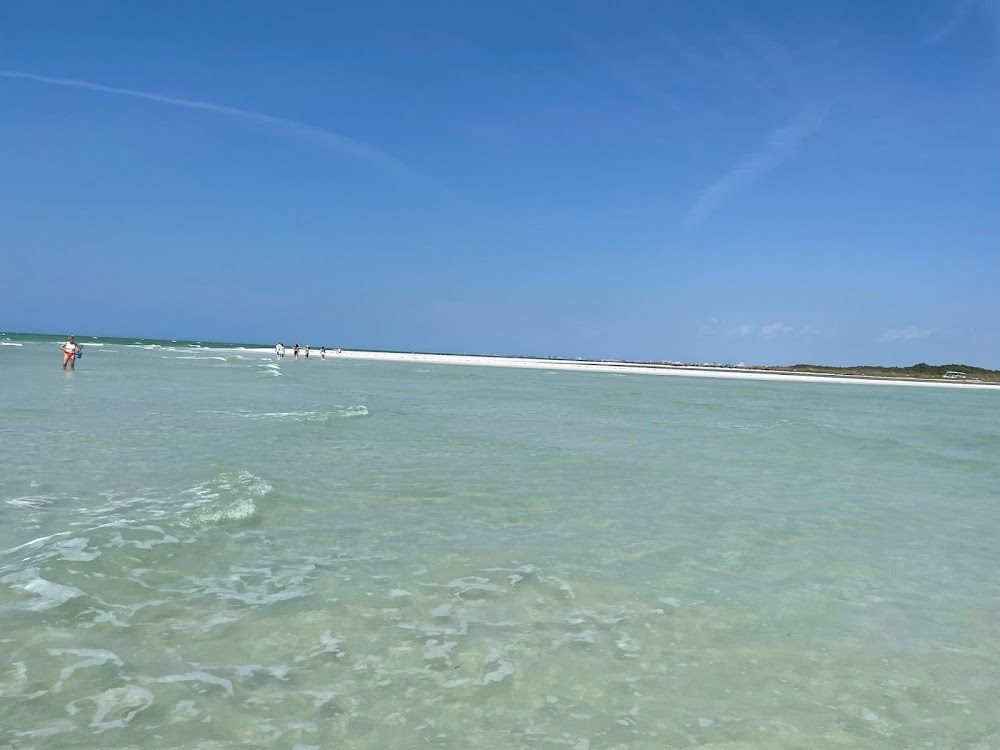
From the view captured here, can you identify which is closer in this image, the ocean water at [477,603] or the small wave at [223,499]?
the ocean water at [477,603]

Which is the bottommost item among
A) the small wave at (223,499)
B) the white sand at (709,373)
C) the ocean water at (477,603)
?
the ocean water at (477,603)

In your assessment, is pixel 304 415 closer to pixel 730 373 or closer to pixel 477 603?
pixel 477 603

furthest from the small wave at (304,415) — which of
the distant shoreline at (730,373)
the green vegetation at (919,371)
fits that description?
the green vegetation at (919,371)

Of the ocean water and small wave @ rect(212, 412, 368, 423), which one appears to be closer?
the ocean water

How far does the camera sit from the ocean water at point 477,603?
4.03 meters

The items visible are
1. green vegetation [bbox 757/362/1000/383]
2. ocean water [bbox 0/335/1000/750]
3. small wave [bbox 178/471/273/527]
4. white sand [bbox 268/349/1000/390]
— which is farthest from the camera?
green vegetation [bbox 757/362/1000/383]

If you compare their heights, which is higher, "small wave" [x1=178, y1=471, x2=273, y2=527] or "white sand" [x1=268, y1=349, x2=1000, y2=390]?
"white sand" [x1=268, y1=349, x2=1000, y2=390]

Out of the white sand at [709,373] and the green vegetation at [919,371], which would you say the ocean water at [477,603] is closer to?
the white sand at [709,373]

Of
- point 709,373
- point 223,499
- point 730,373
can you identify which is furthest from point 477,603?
point 730,373

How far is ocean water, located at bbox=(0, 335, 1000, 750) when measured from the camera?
4.03 meters

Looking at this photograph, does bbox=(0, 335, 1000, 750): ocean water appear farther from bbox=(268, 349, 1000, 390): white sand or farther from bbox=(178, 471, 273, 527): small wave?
bbox=(268, 349, 1000, 390): white sand

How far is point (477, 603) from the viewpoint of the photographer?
588 cm

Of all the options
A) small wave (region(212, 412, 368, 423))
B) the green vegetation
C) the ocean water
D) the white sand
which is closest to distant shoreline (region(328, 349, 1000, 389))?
the white sand

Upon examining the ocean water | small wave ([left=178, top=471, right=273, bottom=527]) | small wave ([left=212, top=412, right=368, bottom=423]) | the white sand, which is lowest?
the ocean water
